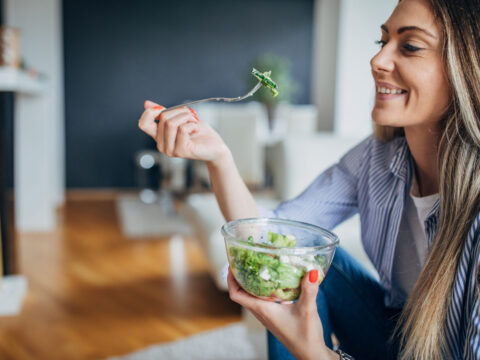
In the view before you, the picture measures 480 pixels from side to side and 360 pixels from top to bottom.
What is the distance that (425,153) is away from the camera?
1055 millimetres

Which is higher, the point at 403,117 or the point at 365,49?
the point at 365,49

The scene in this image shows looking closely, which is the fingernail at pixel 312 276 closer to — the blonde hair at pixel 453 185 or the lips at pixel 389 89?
the blonde hair at pixel 453 185

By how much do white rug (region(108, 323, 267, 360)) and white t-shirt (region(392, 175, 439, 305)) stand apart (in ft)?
2.85

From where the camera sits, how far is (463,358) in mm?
779

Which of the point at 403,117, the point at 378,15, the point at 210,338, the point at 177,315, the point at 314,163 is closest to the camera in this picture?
the point at 403,117

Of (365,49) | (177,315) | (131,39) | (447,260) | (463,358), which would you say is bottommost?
(177,315)

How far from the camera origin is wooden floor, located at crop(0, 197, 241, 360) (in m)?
2.04

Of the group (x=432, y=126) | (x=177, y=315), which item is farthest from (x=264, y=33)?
(x=432, y=126)

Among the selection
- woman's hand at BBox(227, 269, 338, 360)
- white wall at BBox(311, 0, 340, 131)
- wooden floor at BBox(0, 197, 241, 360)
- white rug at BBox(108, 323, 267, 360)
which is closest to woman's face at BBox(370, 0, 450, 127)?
woman's hand at BBox(227, 269, 338, 360)

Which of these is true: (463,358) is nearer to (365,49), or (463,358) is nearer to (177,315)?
(177,315)

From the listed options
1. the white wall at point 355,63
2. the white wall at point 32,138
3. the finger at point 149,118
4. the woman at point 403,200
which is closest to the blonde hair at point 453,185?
the woman at point 403,200

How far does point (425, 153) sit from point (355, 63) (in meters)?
2.38

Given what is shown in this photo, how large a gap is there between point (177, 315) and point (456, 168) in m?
1.74

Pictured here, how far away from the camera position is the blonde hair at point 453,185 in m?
0.83
